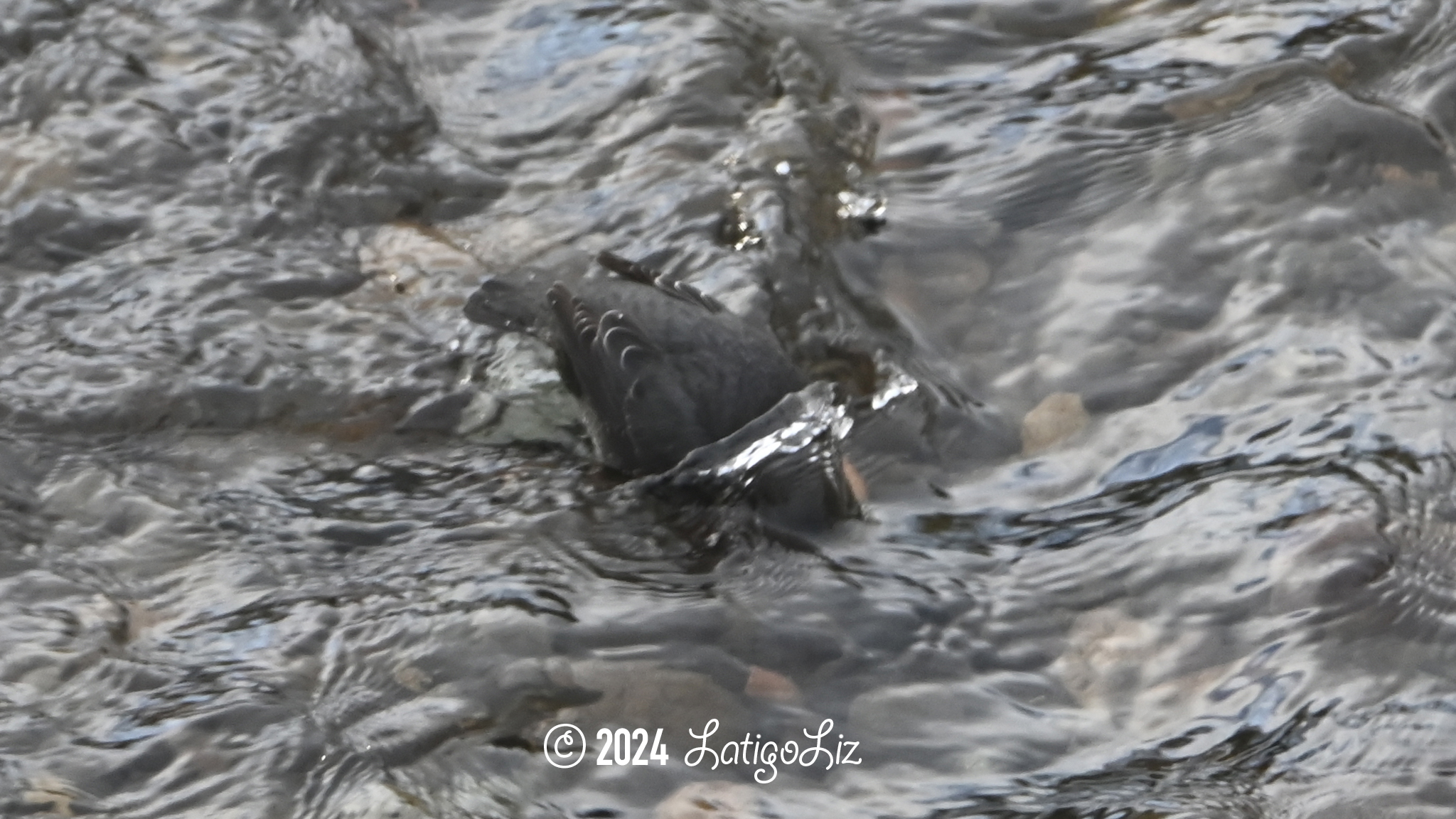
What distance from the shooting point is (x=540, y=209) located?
541cm

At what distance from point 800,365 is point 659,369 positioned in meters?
0.54

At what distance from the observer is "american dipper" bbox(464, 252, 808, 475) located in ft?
14.5

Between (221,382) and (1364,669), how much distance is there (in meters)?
3.21

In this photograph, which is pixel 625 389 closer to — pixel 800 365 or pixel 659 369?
pixel 659 369

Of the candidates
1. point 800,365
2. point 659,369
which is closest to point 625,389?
point 659,369

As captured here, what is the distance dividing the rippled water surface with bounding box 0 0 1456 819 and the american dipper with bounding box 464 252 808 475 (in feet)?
0.58

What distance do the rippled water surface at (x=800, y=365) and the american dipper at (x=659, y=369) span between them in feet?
0.58

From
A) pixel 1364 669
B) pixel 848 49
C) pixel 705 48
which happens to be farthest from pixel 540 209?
pixel 1364 669

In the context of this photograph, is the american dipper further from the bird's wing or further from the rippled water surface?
the rippled water surface

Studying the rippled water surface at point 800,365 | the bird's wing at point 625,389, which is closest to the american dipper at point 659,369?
the bird's wing at point 625,389

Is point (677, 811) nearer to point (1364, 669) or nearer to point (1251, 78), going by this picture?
point (1364, 669)

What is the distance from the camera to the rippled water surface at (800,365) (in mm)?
3562

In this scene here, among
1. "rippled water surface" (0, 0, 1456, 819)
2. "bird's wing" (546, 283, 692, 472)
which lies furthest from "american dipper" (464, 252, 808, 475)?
"rippled water surface" (0, 0, 1456, 819)

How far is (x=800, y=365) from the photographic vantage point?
189 inches
